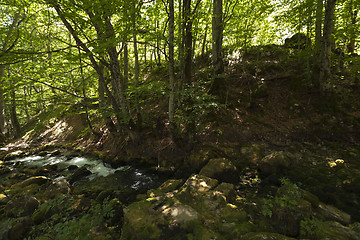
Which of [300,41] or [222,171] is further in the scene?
[300,41]

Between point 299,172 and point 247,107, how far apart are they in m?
4.28

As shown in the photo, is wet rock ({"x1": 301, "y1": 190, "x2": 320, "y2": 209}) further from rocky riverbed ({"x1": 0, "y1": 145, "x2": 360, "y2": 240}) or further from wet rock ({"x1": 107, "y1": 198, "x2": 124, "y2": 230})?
wet rock ({"x1": 107, "y1": 198, "x2": 124, "y2": 230})

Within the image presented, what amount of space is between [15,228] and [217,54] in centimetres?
1005

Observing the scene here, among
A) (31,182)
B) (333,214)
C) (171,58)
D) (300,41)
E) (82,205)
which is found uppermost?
(300,41)

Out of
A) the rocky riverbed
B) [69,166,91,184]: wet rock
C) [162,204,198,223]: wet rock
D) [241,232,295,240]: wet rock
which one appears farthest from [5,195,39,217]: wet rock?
[241,232,295,240]: wet rock

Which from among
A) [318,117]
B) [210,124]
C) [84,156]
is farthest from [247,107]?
[84,156]

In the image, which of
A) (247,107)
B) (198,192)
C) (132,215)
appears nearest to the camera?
(132,215)

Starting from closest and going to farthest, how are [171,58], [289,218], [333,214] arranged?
[289,218] → [333,214] → [171,58]

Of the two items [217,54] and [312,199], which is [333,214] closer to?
[312,199]

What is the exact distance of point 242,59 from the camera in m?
11.7

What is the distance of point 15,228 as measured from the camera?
3.69m

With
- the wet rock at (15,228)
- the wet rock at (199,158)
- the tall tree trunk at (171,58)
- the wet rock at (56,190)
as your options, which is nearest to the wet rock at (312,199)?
the wet rock at (199,158)

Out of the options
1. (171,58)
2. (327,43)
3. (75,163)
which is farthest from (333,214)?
(75,163)

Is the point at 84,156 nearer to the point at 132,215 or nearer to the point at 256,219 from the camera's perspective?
the point at 132,215
